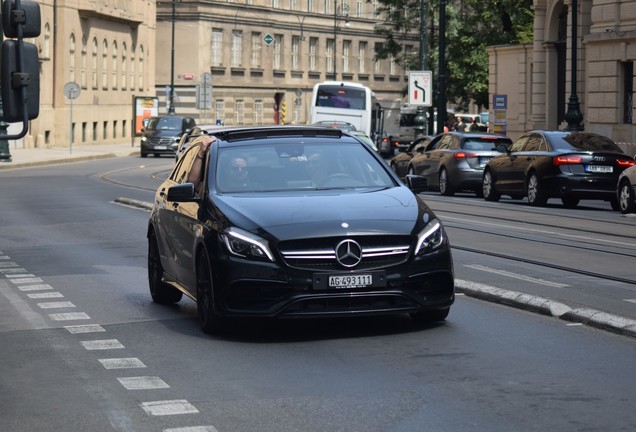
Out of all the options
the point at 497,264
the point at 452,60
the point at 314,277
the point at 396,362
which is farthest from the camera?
the point at 452,60

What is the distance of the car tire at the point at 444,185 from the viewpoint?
3459 cm

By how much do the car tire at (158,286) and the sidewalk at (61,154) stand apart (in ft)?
126

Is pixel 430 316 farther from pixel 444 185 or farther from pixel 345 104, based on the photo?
pixel 345 104

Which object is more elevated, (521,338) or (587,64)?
(587,64)

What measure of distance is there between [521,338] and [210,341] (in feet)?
6.97

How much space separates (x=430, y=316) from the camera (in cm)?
1133

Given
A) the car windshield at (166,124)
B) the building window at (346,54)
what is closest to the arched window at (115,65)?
the car windshield at (166,124)

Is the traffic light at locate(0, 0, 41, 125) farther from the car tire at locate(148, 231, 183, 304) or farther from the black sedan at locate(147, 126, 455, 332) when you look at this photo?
the car tire at locate(148, 231, 183, 304)

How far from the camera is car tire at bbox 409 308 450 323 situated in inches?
443

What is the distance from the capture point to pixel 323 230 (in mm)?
10438

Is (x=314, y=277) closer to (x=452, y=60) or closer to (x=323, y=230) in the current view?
(x=323, y=230)

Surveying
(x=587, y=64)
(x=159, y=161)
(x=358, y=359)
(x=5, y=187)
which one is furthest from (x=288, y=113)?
(x=358, y=359)

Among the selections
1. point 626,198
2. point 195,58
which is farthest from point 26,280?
point 195,58

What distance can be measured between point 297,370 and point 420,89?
42013mm
